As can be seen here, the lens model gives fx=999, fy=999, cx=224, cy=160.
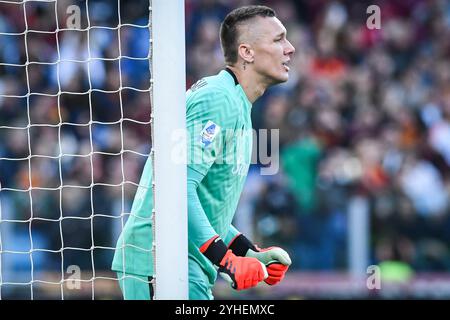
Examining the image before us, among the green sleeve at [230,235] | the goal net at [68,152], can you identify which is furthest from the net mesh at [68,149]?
the green sleeve at [230,235]

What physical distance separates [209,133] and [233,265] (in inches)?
24.0

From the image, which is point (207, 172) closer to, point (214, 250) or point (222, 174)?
point (222, 174)

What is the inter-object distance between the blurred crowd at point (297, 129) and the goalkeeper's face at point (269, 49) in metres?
2.54

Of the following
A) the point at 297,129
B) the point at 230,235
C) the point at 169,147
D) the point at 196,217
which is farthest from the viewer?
the point at 297,129

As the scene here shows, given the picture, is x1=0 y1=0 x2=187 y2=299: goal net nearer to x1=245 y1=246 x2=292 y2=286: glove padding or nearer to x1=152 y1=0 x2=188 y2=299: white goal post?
x1=245 y1=246 x2=292 y2=286: glove padding

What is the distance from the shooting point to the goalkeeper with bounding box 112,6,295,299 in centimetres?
450

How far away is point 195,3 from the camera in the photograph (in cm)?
967

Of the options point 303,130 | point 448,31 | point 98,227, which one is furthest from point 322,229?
point 448,31

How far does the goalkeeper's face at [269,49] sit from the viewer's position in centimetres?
483

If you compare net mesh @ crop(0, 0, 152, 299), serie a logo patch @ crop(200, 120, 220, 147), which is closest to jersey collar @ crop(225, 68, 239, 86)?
serie a logo patch @ crop(200, 120, 220, 147)

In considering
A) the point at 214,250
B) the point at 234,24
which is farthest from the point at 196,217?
the point at 234,24

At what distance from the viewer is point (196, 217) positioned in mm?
4469

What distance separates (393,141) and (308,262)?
4.85 feet

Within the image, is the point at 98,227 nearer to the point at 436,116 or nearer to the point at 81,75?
the point at 81,75
